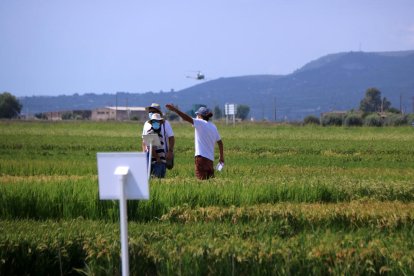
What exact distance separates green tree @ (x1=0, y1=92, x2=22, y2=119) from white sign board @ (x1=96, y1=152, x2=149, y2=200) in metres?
145

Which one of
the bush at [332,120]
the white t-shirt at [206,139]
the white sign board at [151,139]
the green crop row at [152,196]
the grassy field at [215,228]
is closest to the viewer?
the grassy field at [215,228]

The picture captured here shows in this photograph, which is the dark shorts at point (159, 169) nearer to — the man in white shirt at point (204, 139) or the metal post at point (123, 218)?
the man in white shirt at point (204, 139)

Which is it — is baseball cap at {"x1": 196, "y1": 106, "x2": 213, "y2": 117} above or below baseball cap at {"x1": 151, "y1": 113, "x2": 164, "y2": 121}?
above

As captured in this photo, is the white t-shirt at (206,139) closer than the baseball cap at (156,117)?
Yes

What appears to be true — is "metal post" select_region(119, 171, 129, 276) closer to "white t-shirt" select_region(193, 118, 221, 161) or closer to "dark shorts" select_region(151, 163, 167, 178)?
"white t-shirt" select_region(193, 118, 221, 161)

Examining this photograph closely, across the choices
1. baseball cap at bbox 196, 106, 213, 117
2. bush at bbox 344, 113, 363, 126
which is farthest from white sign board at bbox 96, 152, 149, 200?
bush at bbox 344, 113, 363, 126

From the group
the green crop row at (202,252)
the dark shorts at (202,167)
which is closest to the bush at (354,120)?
the dark shorts at (202,167)

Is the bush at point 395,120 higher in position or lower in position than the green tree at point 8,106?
lower

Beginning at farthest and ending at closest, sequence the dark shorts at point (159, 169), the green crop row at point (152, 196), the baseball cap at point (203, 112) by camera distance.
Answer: the dark shorts at point (159, 169)
the baseball cap at point (203, 112)
the green crop row at point (152, 196)

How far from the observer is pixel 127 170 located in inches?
270

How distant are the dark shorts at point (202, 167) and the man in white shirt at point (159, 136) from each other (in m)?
0.74

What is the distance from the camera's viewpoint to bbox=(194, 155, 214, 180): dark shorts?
49.4ft

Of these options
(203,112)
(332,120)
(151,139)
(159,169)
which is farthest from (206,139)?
(332,120)

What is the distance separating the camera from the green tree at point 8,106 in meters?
147
